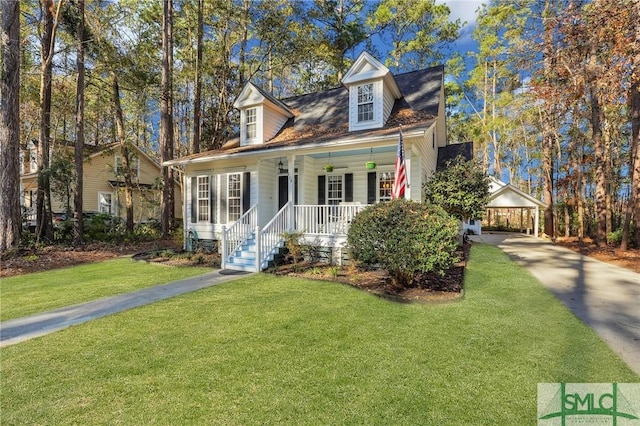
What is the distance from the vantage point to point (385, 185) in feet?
33.0

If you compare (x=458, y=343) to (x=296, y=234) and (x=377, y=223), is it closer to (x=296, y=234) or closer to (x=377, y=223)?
(x=377, y=223)

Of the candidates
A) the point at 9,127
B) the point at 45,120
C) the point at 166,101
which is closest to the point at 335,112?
the point at 166,101

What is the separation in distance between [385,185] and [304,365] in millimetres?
7683

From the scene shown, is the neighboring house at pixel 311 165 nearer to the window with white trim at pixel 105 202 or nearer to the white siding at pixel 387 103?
the white siding at pixel 387 103

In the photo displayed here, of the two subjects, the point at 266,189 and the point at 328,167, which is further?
the point at 266,189

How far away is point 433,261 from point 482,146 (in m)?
31.2

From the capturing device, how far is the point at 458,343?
12.3ft

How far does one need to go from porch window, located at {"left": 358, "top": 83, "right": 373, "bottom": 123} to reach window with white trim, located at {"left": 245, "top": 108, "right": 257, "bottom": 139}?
436 cm

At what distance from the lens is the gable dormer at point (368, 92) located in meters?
9.84

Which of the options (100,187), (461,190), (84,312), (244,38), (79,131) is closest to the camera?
(84,312)

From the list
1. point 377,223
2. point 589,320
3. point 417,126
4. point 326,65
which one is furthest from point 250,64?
point 589,320

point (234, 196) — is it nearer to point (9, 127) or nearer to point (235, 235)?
point (235, 235)

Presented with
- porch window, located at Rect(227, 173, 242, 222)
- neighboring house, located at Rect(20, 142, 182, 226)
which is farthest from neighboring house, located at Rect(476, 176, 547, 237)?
neighboring house, located at Rect(20, 142, 182, 226)

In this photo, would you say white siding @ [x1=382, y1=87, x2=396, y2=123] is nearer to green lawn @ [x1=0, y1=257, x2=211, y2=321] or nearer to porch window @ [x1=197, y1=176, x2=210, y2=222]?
porch window @ [x1=197, y1=176, x2=210, y2=222]
